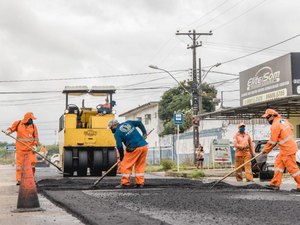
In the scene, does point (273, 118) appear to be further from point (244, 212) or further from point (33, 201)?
point (33, 201)

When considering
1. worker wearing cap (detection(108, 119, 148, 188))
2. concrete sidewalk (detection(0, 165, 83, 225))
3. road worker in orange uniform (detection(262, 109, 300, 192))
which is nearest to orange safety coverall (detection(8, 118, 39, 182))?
worker wearing cap (detection(108, 119, 148, 188))

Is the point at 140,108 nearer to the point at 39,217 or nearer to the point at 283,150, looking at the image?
the point at 283,150

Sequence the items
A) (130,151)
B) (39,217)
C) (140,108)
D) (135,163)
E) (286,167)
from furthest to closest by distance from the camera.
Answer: (140,108) < (135,163) < (130,151) < (286,167) < (39,217)

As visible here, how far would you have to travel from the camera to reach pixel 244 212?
22.4ft

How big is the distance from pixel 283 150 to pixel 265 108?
14.0m

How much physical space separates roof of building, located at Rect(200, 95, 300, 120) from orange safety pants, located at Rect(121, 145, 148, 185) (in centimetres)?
968

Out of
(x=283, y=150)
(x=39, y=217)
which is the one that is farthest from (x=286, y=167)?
(x=39, y=217)

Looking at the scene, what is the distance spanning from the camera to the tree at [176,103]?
5749 centimetres

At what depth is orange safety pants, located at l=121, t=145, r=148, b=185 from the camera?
1174 cm

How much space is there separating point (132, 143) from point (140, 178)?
74cm

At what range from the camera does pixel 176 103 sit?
191ft

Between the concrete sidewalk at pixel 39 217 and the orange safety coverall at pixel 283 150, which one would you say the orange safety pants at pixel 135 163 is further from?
the concrete sidewalk at pixel 39 217

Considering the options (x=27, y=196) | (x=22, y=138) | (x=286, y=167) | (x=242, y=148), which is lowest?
(x=27, y=196)

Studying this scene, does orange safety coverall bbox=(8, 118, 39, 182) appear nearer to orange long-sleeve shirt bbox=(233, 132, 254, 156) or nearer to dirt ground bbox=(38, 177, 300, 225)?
dirt ground bbox=(38, 177, 300, 225)
